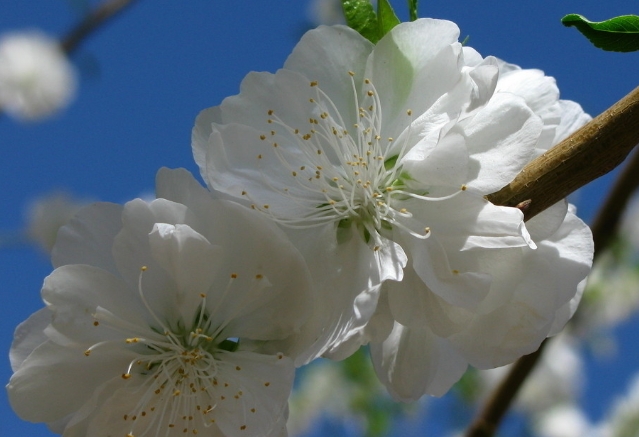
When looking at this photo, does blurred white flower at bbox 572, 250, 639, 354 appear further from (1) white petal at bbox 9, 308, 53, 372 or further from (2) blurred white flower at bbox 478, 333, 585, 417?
(1) white petal at bbox 9, 308, 53, 372

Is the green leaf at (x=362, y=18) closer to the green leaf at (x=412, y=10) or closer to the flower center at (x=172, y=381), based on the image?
the green leaf at (x=412, y=10)

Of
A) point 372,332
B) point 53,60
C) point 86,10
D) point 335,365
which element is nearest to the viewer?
point 372,332

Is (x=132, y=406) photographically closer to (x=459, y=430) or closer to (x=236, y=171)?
(x=236, y=171)

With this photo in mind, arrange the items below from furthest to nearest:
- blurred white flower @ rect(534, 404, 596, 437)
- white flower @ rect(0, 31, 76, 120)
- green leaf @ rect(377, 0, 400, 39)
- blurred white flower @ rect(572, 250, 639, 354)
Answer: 1. white flower @ rect(0, 31, 76, 120)
2. blurred white flower @ rect(534, 404, 596, 437)
3. blurred white flower @ rect(572, 250, 639, 354)
4. green leaf @ rect(377, 0, 400, 39)

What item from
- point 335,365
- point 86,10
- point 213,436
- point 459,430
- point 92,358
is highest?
point 86,10

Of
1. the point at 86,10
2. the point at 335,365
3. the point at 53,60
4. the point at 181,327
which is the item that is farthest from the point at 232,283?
the point at 53,60

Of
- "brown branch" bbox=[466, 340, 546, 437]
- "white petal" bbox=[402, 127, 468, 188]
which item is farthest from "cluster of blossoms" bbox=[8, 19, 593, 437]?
"brown branch" bbox=[466, 340, 546, 437]
